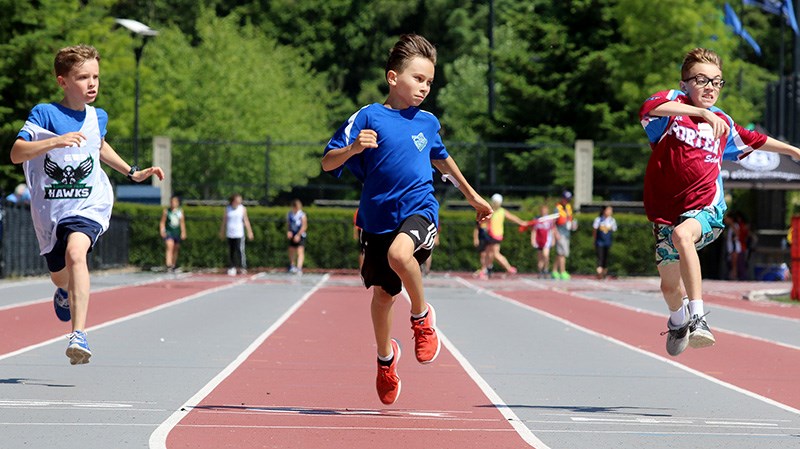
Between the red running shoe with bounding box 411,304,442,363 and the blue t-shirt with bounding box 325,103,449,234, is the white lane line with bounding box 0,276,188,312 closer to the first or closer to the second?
the red running shoe with bounding box 411,304,442,363

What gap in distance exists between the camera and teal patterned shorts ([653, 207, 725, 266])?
29.5ft

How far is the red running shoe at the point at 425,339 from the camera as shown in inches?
326

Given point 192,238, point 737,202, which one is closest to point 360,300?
point 192,238

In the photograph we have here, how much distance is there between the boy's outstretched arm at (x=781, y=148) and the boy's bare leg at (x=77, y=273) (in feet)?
14.4

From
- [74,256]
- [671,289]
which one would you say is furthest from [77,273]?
[671,289]

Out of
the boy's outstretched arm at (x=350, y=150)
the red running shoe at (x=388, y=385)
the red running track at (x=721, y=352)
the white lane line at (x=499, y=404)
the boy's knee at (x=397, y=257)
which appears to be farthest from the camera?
the red running track at (x=721, y=352)

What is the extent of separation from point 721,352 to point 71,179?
22.2 ft

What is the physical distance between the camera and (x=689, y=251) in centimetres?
888

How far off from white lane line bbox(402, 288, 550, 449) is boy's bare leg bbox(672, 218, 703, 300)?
1338 mm

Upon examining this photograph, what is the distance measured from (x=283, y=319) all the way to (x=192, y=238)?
22.3 metres

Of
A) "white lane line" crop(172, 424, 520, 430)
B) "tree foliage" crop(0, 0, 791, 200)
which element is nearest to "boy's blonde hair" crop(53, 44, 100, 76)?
"white lane line" crop(172, 424, 520, 430)

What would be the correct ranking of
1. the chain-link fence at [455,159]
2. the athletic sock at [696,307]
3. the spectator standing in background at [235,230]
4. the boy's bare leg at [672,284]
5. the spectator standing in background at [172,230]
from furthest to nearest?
the chain-link fence at [455,159] → the spectator standing in background at [235,230] → the spectator standing in background at [172,230] → the boy's bare leg at [672,284] → the athletic sock at [696,307]

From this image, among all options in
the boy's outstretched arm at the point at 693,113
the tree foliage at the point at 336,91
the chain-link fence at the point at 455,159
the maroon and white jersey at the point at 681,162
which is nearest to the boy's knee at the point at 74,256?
the maroon and white jersey at the point at 681,162

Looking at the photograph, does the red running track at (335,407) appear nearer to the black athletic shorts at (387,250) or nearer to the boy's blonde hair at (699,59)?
the black athletic shorts at (387,250)
